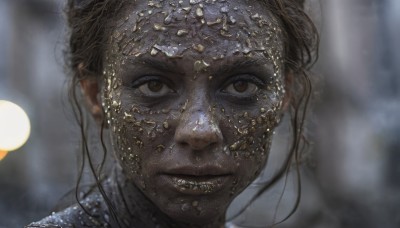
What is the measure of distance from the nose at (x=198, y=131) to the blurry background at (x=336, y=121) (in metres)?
3.25

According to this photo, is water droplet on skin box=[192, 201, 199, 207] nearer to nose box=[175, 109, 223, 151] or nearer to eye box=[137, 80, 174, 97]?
nose box=[175, 109, 223, 151]

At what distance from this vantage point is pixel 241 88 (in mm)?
1935

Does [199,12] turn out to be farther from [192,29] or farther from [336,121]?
[336,121]

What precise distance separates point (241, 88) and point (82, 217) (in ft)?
2.00

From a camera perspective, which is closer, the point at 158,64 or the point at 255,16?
the point at 158,64

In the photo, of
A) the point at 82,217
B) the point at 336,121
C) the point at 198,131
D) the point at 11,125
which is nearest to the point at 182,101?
the point at 198,131

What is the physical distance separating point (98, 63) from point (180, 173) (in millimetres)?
499

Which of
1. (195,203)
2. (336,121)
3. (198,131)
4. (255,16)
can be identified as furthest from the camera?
(336,121)

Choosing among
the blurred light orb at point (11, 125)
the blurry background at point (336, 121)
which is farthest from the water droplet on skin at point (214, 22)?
the blurry background at point (336, 121)

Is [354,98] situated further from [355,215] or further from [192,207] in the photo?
[192,207]

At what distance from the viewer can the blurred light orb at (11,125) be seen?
409 centimetres

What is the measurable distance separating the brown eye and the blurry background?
3.11 m

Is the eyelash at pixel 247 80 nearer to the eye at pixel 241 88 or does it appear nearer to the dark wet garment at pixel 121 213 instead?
the eye at pixel 241 88

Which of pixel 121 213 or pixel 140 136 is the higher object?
pixel 140 136
